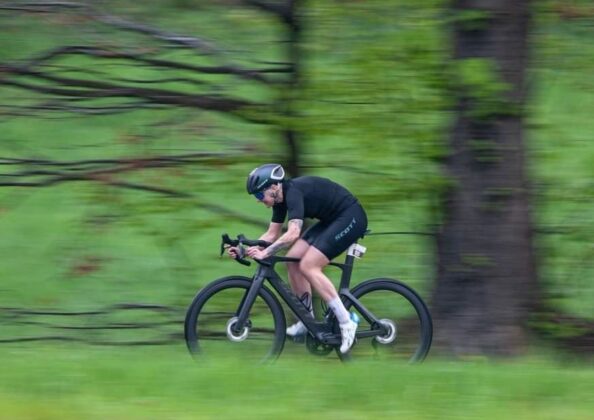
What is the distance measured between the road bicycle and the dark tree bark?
1.52 feet

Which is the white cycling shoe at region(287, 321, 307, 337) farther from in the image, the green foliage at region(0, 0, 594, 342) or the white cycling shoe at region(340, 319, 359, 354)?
the green foliage at region(0, 0, 594, 342)

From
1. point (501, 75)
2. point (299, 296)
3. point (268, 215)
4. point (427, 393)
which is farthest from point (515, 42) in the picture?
point (268, 215)

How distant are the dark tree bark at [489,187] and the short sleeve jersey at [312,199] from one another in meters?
0.94

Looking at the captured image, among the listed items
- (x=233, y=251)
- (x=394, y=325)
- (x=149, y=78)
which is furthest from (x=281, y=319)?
(x=149, y=78)

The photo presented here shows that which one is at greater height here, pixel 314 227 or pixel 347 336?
pixel 314 227

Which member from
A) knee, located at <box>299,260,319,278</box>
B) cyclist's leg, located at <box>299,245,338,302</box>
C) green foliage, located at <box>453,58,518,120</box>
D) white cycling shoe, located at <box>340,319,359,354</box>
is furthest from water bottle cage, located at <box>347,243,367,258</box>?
green foliage, located at <box>453,58,518,120</box>

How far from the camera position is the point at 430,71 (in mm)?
9539

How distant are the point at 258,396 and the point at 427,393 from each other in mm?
1020

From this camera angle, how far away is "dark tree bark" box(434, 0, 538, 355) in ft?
29.9

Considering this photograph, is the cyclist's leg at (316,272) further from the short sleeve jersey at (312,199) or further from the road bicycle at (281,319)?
the short sleeve jersey at (312,199)

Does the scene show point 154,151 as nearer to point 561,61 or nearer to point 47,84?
point 47,84

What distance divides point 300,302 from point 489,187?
1825 mm

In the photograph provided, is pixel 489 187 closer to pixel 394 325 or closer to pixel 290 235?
pixel 394 325

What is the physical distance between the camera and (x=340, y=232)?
30.9 feet
